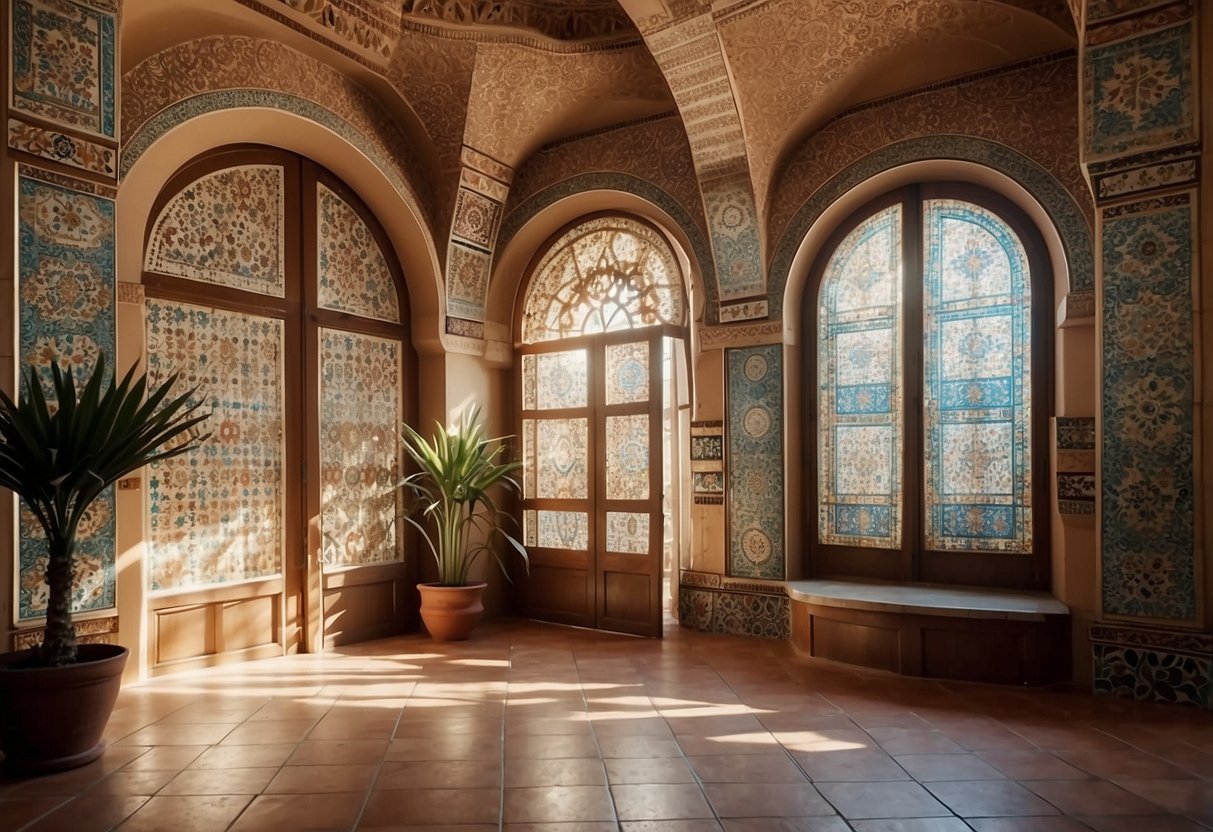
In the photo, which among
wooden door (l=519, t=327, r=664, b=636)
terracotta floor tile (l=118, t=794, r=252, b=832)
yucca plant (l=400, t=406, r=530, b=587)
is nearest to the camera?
terracotta floor tile (l=118, t=794, r=252, b=832)

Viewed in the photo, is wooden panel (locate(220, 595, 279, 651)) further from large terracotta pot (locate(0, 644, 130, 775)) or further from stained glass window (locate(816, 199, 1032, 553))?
stained glass window (locate(816, 199, 1032, 553))

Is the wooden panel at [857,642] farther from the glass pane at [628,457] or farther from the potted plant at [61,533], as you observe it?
the potted plant at [61,533]

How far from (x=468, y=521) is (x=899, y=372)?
325 centimetres

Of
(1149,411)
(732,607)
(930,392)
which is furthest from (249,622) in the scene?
(1149,411)

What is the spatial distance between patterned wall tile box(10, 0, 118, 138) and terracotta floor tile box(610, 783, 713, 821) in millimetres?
3669

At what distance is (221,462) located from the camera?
5195 millimetres

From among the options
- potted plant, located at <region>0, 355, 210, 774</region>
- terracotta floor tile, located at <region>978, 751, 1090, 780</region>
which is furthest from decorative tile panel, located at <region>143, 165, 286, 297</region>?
terracotta floor tile, located at <region>978, 751, 1090, 780</region>

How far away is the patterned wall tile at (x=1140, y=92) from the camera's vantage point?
4.04 m

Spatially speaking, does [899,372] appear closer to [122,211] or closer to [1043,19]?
[1043,19]

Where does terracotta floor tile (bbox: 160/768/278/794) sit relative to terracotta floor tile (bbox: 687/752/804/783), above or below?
above

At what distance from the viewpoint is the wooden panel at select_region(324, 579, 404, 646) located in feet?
19.0

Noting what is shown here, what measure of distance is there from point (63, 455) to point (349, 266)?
3.07m

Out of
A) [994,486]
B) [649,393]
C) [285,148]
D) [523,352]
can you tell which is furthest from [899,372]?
[285,148]

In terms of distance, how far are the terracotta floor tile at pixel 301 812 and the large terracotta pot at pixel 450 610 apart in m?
2.80
